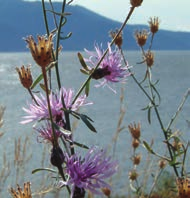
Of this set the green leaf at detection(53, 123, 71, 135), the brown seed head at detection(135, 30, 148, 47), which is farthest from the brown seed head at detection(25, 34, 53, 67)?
the brown seed head at detection(135, 30, 148, 47)

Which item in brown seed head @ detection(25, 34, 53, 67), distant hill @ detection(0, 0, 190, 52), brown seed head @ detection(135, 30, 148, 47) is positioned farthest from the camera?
distant hill @ detection(0, 0, 190, 52)

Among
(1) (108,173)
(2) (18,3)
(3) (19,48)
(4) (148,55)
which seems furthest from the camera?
(2) (18,3)

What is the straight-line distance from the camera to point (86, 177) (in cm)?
49

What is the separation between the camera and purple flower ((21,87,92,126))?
0.53m

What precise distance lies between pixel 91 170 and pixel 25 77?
132 mm

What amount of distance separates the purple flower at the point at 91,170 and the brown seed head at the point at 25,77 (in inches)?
4.1

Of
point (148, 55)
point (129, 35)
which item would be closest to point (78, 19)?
point (129, 35)

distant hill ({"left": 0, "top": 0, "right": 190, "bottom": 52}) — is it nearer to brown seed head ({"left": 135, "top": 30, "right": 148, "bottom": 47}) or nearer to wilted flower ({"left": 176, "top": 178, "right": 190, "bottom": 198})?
brown seed head ({"left": 135, "top": 30, "right": 148, "bottom": 47})

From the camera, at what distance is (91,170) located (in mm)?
490

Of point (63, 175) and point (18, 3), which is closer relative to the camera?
point (63, 175)

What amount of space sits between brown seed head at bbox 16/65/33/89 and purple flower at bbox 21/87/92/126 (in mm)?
24

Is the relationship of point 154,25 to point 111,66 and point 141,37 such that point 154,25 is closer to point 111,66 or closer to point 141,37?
point 141,37

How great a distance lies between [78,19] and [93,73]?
6204cm

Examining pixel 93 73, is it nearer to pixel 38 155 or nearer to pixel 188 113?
pixel 38 155
